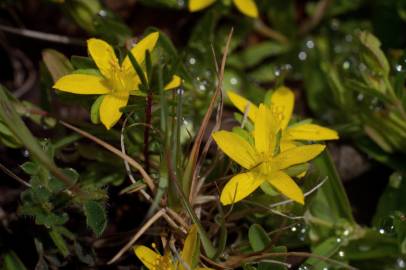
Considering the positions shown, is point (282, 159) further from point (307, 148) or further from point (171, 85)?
point (171, 85)

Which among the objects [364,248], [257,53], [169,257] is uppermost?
[257,53]

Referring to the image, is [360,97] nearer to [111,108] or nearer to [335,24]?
[335,24]

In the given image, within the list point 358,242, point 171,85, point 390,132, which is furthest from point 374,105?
point 171,85

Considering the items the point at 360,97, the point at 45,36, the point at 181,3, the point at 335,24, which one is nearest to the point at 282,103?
the point at 360,97

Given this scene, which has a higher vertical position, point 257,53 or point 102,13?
point 102,13

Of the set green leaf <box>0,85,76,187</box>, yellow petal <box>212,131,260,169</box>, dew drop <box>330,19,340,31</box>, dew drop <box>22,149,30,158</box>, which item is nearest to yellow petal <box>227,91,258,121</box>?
yellow petal <box>212,131,260,169</box>

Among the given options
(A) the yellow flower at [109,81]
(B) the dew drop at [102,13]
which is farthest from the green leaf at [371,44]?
(B) the dew drop at [102,13]
